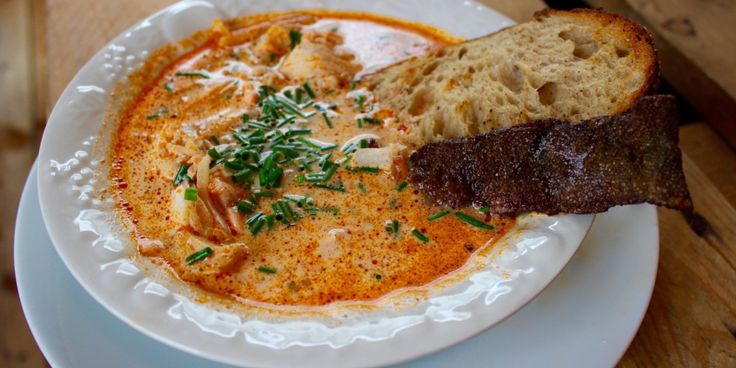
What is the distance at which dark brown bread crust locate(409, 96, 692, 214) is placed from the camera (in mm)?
2010

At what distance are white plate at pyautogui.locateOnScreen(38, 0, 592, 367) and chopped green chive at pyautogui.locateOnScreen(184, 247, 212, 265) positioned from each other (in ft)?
0.29

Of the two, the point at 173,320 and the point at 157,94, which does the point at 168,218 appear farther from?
the point at 157,94

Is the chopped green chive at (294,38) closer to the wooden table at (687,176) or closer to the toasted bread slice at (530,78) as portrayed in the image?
the toasted bread slice at (530,78)

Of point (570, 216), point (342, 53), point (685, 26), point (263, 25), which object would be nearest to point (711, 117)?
point (685, 26)

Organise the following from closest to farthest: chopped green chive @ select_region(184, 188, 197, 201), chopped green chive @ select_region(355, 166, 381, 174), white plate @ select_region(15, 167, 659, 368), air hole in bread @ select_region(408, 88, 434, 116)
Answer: white plate @ select_region(15, 167, 659, 368) → chopped green chive @ select_region(184, 188, 197, 201) → chopped green chive @ select_region(355, 166, 381, 174) → air hole in bread @ select_region(408, 88, 434, 116)

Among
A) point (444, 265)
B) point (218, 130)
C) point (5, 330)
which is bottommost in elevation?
point (5, 330)

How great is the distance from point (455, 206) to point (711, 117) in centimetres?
171

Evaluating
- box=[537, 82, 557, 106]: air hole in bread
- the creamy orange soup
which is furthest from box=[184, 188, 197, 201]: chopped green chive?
box=[537, 82, 557, 106]: air hole in bread

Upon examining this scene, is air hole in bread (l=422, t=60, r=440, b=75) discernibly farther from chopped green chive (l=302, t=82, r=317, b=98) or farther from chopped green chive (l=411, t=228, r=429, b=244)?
chopped green chive (l=411, t=228, r=429, b=244)

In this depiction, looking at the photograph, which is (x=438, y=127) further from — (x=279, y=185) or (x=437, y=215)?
(x=279, y=185)

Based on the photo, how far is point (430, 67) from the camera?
2869 millimetres

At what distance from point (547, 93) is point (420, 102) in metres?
0.54

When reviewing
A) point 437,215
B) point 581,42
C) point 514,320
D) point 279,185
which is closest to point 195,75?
point 279,185

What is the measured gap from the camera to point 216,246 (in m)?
2.17
